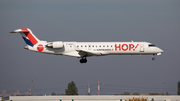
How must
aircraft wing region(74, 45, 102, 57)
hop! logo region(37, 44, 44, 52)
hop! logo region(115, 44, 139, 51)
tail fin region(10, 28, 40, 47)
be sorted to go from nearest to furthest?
1. aircraft wing region(74, 45, 102, 57)
2. hop! logo region(115, 44, 139, 51)
3. hop! logo region(37, 44, 44, 52)
4. tail fin region(10, 28, 40, 47)

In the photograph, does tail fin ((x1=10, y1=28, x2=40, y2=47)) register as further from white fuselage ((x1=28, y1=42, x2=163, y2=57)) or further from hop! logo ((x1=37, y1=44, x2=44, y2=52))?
hop! logo ((x1=37, y1=44, x2=44, y2=52))

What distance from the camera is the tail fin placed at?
6165 centimetres

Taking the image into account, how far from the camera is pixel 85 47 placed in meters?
59.6

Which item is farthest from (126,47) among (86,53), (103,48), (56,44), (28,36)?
(28,36)

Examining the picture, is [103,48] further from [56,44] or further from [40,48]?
[40,48]

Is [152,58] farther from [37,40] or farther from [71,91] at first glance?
[71,91]

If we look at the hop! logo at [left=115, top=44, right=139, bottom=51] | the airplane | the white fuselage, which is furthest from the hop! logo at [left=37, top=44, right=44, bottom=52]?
the hop! logo at [left=115, top=44, right=139, bottom=51]

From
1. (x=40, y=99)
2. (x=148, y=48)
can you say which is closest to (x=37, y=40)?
(x=40, y=99)

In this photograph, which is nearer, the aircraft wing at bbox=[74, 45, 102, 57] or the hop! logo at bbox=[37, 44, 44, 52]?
the aircraft wing at bbox=[74, 45, 102, 57]

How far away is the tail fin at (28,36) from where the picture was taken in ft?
202

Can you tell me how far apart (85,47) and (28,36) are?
1144 cm

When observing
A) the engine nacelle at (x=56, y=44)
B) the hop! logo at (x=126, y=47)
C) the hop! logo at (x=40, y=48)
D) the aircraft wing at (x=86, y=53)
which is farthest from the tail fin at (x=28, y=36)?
the hop! logo at (x=126, y=47)

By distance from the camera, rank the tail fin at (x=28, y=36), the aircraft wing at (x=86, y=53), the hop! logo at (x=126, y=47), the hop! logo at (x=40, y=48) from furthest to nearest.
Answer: the tail fin at (x=28, y=36), the hop! logo at (x=40, y=48), the hop! logo at (x=126, y=47), the aircraft wing at (x=86, y=53)

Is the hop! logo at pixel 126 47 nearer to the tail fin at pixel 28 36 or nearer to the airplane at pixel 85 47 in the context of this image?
the airplane at pixel 85 47
